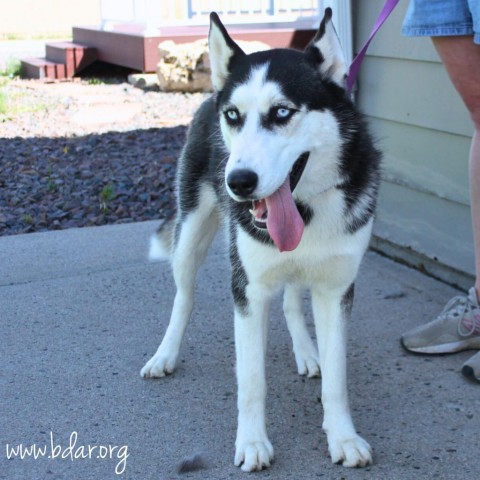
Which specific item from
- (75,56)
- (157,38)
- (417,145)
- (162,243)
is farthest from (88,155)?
(75,56)

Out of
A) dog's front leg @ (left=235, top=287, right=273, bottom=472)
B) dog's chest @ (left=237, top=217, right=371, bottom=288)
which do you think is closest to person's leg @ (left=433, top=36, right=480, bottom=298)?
dog's chest @ (left=237, top=217, right=371, bottom=288)

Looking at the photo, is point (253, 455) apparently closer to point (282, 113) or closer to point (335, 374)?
point (335, 374)

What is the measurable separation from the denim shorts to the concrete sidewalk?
147cm

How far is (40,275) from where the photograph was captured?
16.2ft

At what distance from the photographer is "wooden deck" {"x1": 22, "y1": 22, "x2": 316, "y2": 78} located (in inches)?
477

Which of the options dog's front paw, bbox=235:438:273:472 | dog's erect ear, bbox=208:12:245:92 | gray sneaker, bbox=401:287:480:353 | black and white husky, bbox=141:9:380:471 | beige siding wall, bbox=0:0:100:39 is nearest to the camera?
black and white husky, bbox=141:9:380:471

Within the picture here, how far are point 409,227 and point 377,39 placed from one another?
1.18m

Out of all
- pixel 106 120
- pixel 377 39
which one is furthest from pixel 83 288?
pixel 106 120

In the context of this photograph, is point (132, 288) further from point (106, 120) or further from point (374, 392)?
point (106, 120)

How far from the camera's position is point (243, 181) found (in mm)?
2588

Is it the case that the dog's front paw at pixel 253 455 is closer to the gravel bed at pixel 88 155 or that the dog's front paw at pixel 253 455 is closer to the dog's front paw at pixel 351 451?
the dog's front paw at pixel 351 451

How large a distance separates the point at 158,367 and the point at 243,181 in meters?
1.37

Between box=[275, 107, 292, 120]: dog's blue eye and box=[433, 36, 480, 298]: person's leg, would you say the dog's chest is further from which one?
box=[433, 36, 480, 298]: person's leg

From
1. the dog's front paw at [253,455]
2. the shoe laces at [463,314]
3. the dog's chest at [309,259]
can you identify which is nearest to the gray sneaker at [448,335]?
the shoe laces at [463,314]
